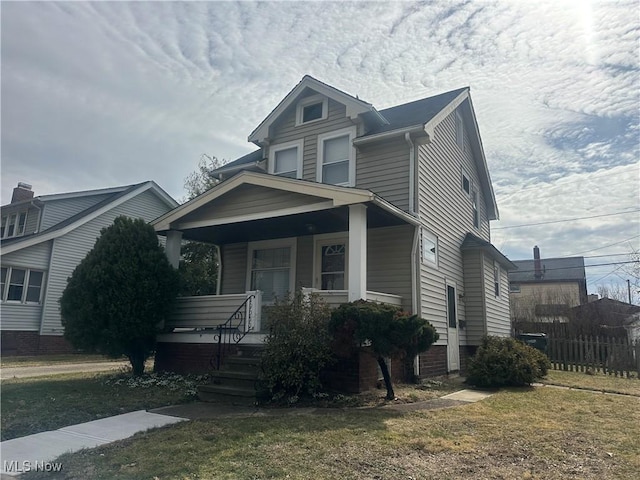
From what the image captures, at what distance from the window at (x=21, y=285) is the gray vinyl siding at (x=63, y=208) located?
351 centimetres

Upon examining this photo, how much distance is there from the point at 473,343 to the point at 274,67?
34.0 ft

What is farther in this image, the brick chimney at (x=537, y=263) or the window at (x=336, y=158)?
the brick chimney at (x=537, y=263)

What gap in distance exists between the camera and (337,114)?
42.7ft

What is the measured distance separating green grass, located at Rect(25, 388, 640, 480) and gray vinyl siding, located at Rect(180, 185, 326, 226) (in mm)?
4674

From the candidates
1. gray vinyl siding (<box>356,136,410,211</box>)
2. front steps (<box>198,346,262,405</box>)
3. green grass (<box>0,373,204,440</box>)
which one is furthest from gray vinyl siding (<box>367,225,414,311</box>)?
green grass (<box>0,373,204,440</box>)

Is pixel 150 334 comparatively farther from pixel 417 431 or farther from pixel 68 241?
pixel 68 241

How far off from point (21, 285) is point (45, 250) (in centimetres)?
181

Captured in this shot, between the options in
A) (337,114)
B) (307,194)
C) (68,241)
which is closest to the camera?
(307,194)

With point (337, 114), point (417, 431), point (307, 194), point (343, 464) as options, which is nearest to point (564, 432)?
point (417, 431)

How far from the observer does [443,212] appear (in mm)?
13461

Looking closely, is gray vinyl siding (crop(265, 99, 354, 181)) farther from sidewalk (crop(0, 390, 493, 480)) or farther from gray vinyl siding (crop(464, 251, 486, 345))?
sidewalk (crop(0, 390, 493, 480))

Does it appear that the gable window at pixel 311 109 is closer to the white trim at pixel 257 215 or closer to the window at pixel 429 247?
the white trim at pixel 257 215

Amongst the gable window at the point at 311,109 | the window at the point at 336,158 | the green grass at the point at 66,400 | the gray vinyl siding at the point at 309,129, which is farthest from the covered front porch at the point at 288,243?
the gable window at the point at 311,109
